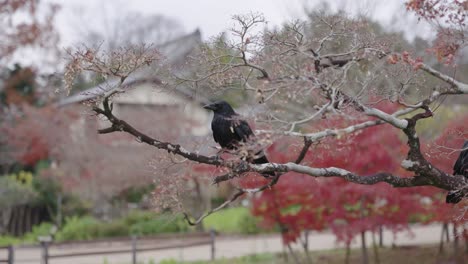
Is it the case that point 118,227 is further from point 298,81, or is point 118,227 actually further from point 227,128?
point 298,81

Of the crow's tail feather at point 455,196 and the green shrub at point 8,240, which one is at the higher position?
the crow's tail feather at point 455,196

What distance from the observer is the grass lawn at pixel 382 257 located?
12703 mm

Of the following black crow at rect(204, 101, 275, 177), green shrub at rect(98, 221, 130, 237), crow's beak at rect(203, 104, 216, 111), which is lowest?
green shrub at rect(98, 221, 130, 237)

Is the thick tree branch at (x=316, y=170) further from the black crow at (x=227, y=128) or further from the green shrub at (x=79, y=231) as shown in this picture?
the green shrub at (x=79, y=231)

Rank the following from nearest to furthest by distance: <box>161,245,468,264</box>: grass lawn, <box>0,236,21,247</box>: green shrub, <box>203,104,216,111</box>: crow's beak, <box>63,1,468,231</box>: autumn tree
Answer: <box>63,1,468,231</box>: autumn tree → <box>203,104,216,111</box>: crow's beak → <box>161,245,468,264</box>: grass lawn → <box>0,236,21,247</box>: green shrub

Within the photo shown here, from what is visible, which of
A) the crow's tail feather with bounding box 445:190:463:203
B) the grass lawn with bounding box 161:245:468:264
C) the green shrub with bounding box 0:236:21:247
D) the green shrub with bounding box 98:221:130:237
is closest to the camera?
the crow's tail feather with bounding box 445:190:463:203

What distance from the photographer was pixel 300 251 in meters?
15.5

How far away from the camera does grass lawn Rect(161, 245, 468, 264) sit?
12703mm

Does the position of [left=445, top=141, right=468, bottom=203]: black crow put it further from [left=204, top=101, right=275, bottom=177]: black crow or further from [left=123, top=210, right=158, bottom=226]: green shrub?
[left=123, top=210, right=158, bottom=226]: green shrub

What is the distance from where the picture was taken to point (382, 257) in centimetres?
1350

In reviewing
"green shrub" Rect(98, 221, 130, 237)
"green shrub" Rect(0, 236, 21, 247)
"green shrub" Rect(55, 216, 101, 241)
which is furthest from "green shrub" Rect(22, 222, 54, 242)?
"green shrub" Rect(98, 221, 130, 237)

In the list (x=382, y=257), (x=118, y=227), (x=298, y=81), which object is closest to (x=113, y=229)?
(x=118, y=227)

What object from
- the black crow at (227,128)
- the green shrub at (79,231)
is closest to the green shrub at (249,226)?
the green shrub at (79,231)

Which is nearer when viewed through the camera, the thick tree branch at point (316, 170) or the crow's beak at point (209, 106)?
the thick tree branch at point (316, 170)
